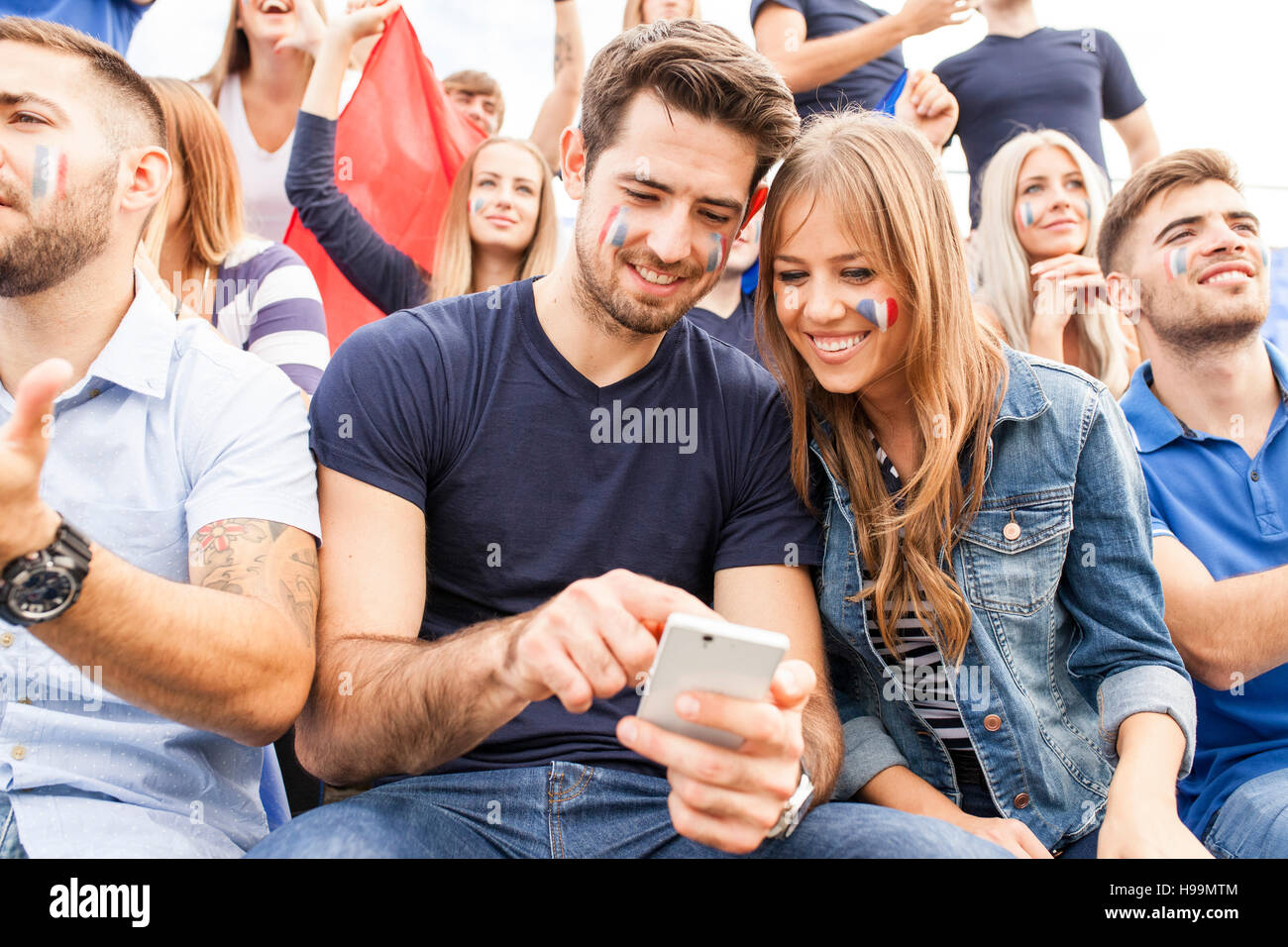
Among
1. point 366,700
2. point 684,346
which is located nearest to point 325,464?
point 366,700

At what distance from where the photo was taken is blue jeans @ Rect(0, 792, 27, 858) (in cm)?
146

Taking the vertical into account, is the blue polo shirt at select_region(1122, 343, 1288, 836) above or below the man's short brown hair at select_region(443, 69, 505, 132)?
below

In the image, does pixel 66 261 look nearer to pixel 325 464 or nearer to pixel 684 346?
pixel 325 464

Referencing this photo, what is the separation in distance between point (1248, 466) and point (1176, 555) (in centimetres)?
37

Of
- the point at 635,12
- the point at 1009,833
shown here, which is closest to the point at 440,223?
the point at 635,12

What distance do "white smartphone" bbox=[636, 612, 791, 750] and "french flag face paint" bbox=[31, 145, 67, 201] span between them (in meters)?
1.31

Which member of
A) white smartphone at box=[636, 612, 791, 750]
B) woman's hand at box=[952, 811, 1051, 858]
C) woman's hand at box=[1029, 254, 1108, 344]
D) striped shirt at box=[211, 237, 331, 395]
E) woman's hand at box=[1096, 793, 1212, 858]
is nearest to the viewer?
white smartphone at box=[636, 612, 791, 750]

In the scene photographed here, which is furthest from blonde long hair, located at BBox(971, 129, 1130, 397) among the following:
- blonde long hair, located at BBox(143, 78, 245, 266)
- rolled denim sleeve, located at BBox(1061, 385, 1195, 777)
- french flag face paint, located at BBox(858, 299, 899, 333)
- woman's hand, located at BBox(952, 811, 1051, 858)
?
blonde long hair, located at BBox(143, 78, 245, 266)

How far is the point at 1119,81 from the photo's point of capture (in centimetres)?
361

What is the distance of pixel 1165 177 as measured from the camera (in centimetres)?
261

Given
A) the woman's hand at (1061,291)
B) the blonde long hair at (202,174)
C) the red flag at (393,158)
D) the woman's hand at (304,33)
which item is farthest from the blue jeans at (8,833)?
the woman's hand at (1061,291)

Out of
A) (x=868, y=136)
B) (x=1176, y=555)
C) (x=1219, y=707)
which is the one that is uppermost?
(x=868, y=136)

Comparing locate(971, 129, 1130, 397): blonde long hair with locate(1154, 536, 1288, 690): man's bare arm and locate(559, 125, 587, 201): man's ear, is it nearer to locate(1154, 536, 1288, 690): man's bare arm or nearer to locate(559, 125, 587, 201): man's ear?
locate(1154, 536, 1288, 690): man's bare arm

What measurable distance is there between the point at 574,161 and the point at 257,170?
1.79 metres
